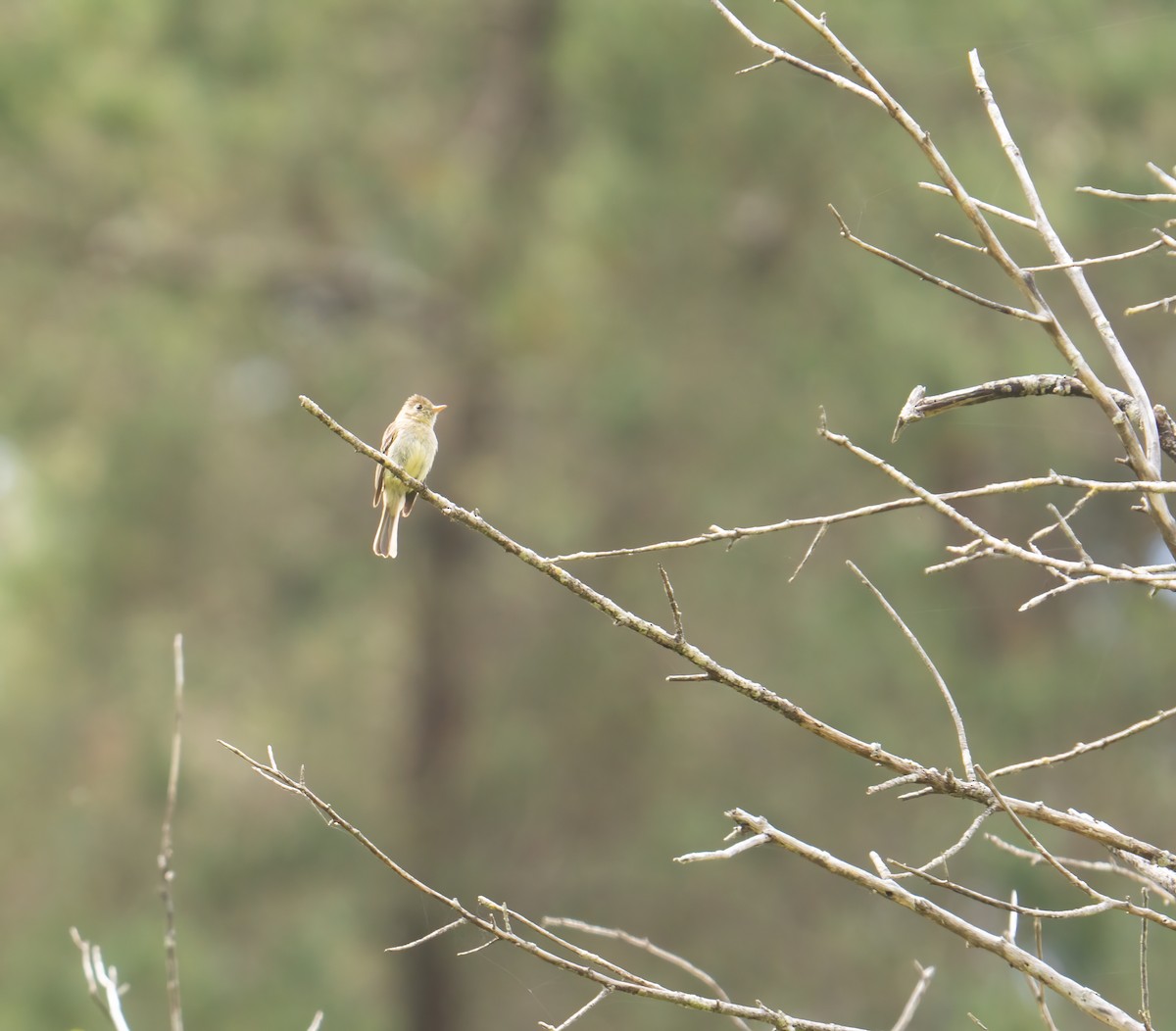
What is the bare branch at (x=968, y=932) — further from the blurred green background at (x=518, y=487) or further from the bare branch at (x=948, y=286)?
the blurred green background at (x=518, y=487)

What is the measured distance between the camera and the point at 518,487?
1000 cm

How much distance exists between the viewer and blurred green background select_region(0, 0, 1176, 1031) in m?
8.57

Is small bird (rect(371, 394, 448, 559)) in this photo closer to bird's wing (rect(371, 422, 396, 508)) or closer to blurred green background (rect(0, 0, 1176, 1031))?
bird's wing (rect(371, 422, 396, 508))

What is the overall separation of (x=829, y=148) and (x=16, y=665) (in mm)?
5788

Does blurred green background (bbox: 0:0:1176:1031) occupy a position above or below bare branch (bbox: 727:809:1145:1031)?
below

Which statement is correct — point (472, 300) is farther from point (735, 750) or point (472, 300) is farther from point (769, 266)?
point (735, 750)

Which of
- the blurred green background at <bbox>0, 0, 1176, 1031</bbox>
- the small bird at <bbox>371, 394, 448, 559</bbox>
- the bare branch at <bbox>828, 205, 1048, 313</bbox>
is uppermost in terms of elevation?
the bare branch at <bbox>828, 205, 1048, 313</bbox>

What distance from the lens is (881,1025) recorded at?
8992 millimetres

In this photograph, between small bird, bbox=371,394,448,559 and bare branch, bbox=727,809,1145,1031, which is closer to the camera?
bare branch, bbox=727,809,1145,1031

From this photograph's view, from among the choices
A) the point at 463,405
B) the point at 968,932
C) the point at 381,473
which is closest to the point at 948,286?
the point at 968,932

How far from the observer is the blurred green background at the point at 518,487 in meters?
8.57

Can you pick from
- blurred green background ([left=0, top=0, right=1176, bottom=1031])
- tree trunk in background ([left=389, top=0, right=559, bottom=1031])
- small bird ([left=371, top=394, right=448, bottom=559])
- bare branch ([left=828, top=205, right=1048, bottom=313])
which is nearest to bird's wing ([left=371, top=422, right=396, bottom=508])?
small bird ([left=371, top=394, right=448, bottom=559])

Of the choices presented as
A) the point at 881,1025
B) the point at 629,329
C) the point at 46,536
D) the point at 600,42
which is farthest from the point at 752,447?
the point at 46,536

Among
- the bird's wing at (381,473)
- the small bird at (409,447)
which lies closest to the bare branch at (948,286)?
the bird's wing at (381,473)
